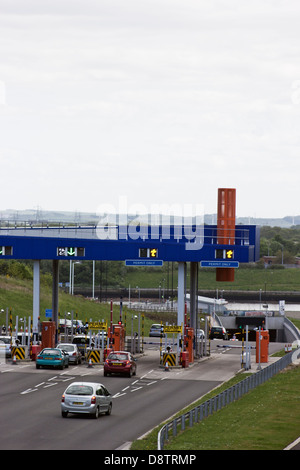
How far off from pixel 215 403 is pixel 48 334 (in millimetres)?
25072

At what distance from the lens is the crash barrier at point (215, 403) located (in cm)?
3071

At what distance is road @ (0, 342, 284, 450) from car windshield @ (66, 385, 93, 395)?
99 centimetres

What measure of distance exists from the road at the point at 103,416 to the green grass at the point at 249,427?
1842 millimetres

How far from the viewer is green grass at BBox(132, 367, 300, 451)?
101ft

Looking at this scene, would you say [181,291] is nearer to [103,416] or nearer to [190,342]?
[190,342]

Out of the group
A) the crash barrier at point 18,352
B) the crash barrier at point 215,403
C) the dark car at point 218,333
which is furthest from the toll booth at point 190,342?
the dark car at point 218,333

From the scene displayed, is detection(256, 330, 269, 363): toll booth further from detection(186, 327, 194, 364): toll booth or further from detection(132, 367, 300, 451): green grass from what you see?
→ detection(132, 367, 300, 451): green grass

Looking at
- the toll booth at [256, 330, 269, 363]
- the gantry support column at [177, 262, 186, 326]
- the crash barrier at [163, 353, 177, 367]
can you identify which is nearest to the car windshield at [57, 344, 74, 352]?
the crash barrier at [163, 353, 177, 367]

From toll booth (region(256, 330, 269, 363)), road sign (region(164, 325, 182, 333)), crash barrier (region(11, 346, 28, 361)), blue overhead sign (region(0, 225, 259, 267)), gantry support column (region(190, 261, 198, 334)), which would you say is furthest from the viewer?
gantry support column (region(190, 261, 198, 334))

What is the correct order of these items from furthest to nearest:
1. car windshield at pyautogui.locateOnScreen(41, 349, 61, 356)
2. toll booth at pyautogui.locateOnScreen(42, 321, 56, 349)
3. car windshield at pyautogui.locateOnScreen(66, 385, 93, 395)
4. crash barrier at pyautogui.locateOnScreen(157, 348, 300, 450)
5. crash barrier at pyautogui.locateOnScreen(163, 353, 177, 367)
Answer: toll booth at pyautogui.locateOnScreen(42, 321, 56, 349) < crash barrier at pyautogui.locateOnScreen(163, 353, 177, 367) < car windshield at pyautogui.locateOnScreen(41, 349, 61, 356) < car windshield at pyautogui.locateOnScreen(66, 385, 93, 395) < crash barrier at pyautogui.locateOnScreen(157, 348, 300, 450)

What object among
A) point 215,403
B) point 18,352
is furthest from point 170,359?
point 215,403

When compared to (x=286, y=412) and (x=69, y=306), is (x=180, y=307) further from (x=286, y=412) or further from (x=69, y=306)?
(x=69, y=306)

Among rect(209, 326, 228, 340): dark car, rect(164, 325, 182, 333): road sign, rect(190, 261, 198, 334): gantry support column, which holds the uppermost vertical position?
rect(190, 261, 198, 334): gantry support column

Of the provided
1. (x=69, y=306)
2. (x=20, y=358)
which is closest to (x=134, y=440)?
(x=20, y=358)
